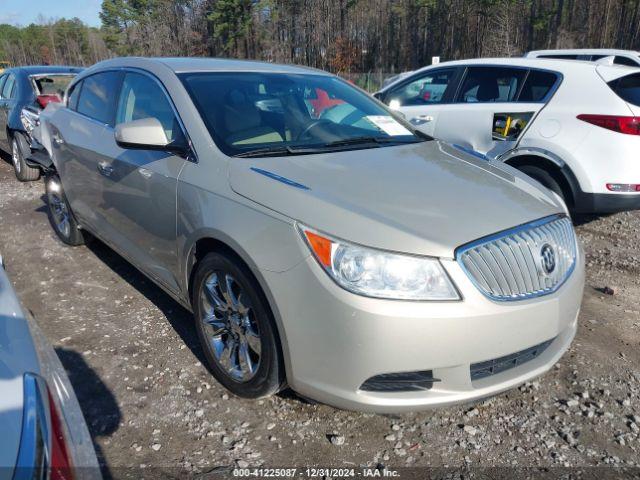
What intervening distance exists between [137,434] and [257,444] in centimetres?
59

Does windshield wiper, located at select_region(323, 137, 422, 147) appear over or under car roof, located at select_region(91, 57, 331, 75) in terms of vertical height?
under

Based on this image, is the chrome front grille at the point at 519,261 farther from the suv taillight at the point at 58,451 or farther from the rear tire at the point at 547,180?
the rear tire at the point at 547,180

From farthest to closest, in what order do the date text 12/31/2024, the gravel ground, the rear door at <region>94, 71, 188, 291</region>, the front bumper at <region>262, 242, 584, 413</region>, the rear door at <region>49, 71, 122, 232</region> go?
the rear door at <region>49, 71, 122, 232</region>
the rear door at <region>94, 71, 188, 291</region>
the gravel ground
the date text 12/31/2024
the front bumper at <region>262, 242, 584, 413</region>

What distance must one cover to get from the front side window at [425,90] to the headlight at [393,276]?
430cm

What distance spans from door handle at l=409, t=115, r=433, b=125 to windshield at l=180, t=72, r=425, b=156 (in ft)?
7.66

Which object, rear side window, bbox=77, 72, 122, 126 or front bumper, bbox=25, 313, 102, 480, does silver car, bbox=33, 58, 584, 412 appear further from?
front bumper, bbox=25, 313, 102, 480

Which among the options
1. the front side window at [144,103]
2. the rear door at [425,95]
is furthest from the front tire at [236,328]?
the rear door at [425,95]

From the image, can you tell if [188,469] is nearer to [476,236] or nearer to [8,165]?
[476,236]

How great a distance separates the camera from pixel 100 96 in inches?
159

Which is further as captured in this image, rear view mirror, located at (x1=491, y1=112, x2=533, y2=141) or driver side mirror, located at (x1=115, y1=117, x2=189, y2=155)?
rear view mirror, located at (x1=491, y1=112, x2=533, y2=141)

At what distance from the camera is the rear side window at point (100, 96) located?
12.5 feet

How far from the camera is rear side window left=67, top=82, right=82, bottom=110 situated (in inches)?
175

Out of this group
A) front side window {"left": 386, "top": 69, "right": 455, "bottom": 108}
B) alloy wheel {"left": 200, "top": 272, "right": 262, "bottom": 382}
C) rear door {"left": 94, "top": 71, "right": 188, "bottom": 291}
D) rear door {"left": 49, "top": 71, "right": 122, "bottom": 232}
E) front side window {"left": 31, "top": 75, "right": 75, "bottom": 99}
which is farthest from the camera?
front side window {"left": 31, "top": 75, "right": 75, "bottom": 99}

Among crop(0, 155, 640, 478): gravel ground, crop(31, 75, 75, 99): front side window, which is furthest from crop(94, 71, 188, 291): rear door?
crop(31, 75, 75, 99): front side window
